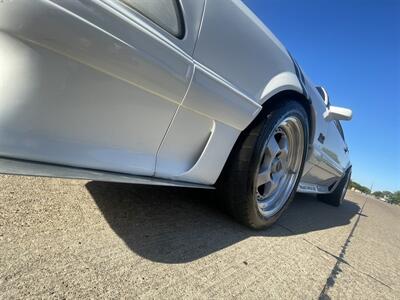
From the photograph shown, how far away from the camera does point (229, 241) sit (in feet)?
5.74

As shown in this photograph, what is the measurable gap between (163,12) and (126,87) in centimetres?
33

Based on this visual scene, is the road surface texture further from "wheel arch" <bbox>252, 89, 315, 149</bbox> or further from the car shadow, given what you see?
"wheel arch" <bbox>252, 89, 315, 149</bbox>

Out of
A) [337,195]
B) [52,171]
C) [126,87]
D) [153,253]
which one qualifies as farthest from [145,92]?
[337,195]

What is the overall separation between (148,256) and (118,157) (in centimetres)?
47

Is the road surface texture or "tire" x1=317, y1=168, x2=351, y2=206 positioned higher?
"tire" x1=317, y1=168, x2=351, y2=206

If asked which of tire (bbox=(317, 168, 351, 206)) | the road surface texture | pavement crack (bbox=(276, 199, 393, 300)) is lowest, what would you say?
the road surface texture

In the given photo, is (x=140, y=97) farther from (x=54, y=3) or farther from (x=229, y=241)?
(x=229, y=241)

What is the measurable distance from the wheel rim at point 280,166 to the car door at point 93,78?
3.26ft

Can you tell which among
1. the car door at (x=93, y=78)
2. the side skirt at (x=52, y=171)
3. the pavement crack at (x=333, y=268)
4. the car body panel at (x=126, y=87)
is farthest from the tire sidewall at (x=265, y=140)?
the side skirt at (x=52, y=171)

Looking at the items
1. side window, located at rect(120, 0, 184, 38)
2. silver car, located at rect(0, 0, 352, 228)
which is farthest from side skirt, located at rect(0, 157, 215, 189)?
side window, located at rect(120, 0, 184, 38)

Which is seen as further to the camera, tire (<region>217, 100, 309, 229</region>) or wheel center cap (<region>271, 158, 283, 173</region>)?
wheel center cap (<region>271, 158, 283, 173</region>)

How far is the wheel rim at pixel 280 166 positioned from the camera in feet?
6.89

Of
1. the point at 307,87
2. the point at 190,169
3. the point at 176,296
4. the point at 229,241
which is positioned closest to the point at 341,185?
the point at 307,87

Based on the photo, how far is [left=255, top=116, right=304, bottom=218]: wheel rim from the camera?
6.89ft
